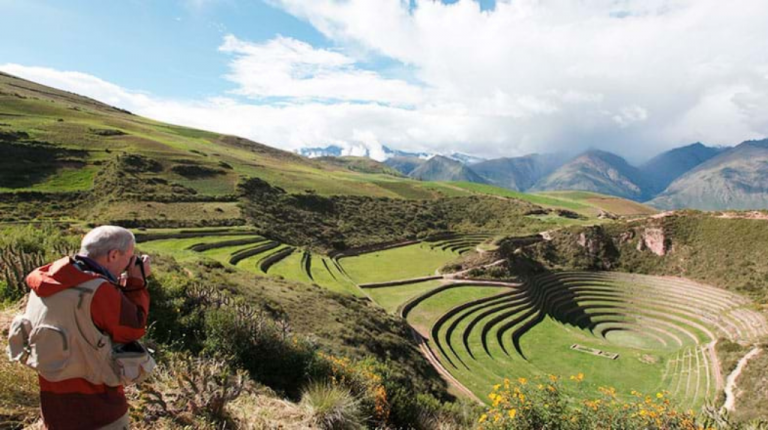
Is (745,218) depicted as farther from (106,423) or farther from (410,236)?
(106,423)

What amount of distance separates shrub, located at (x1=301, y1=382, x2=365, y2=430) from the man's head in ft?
11.4

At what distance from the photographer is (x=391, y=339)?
20375 millimetres

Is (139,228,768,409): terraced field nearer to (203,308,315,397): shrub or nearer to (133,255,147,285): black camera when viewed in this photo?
(203,308,315,397): shrub

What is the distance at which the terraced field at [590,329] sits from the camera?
23688mm

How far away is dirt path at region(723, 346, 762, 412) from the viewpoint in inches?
786

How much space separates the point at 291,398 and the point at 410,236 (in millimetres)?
51834

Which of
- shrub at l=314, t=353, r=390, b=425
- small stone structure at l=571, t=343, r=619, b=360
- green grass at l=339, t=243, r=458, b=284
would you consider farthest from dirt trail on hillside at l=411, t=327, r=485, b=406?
small stone structure at l=571, t=343, r=619, b=360

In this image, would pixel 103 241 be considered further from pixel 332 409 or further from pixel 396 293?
pixel 396 293

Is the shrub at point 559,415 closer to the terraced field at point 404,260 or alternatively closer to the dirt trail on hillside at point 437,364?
the dirt trail on hillside at point 437,364

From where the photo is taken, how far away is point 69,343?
282 cm

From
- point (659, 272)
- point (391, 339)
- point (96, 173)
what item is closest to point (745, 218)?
point (659, 272)

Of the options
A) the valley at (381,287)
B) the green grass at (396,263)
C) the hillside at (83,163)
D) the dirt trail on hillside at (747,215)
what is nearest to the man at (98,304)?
the valley at (381,287)

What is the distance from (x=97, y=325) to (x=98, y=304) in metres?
0.21

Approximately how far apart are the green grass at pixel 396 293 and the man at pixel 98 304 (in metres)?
25.4
